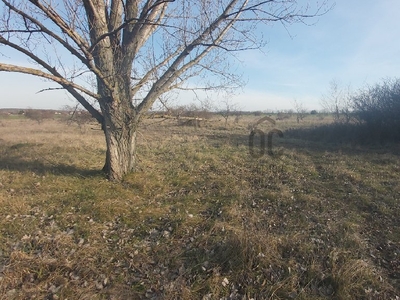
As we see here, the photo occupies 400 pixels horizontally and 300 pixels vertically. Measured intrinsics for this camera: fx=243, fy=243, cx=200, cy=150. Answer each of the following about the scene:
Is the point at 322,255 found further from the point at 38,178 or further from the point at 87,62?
the point at 38,178

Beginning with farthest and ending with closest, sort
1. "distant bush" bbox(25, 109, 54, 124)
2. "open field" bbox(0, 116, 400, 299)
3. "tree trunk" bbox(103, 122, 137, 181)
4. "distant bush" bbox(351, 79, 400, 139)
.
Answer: "distant bush" bbox(25, 109, 54, 124) < "distant bush" bbox(351, 79, 400, 139) < "tree trunk" bbox(103, 122, 137, 181) < "open field" bbox(0, 116, 400, 299)

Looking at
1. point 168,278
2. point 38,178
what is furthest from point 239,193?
point 38,178

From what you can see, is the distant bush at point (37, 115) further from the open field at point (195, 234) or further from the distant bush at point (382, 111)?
the distant bush at point (382, 111)

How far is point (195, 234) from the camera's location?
3924 mm

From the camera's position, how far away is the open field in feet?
9.25

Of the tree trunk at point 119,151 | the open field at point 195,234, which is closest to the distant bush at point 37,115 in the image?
the open field at point 195,234

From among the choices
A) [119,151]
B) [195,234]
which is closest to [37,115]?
[119,151]

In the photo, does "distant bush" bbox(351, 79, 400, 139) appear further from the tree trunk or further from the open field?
the tree trunk

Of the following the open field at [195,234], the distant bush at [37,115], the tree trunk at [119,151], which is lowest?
the open field at [195,234]

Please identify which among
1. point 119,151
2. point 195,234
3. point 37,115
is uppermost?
point 37,115

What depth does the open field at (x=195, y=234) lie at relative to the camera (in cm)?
282

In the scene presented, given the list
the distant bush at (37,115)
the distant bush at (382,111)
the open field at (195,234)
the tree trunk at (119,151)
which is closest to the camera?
the open field at (195,234)

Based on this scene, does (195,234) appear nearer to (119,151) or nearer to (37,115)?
(119,151)

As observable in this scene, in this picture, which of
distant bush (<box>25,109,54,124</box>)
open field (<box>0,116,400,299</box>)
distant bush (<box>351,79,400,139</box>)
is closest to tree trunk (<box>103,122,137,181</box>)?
open field (<box>0,116,400,299</box>)
